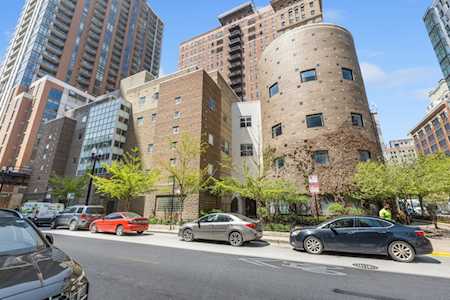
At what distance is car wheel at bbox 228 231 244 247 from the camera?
33.6 ft

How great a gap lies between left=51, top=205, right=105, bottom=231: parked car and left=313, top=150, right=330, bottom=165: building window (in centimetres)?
2064

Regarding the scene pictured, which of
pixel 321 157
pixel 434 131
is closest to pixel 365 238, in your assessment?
pixel 321 157

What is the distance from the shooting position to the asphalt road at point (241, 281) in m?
4.43

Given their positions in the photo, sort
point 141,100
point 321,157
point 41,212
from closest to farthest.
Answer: point 321,157
point 41,212
point 141,100

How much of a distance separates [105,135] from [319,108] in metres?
31.3

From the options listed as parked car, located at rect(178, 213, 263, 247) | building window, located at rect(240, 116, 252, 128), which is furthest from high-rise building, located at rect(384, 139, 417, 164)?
parked car, located at rect(178, 213, 263, 247)

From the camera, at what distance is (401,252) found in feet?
25.0

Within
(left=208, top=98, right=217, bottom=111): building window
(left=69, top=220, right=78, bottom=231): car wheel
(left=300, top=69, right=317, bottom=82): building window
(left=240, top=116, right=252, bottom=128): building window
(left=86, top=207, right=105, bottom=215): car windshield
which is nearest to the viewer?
(left=69, top=220, right=78, bottom=231): car wheel

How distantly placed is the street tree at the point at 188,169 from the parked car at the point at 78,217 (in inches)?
274

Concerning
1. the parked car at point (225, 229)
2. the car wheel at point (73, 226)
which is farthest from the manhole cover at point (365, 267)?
the car wheel at point (73, 226)

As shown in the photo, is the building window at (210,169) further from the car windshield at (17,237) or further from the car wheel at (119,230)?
the car windshield at (17,237)

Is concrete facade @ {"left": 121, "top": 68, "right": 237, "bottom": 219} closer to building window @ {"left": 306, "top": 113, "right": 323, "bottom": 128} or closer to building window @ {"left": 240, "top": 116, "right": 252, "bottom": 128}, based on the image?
building window @ {"left": 240, "top": 116, "right": 252, "bottom": 128}

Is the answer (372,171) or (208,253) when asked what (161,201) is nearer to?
(208,253)

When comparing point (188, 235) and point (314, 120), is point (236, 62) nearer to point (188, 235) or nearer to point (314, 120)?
point (314, 120)
